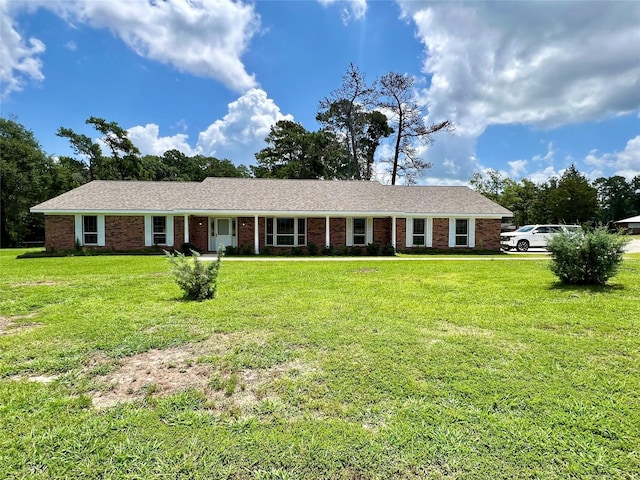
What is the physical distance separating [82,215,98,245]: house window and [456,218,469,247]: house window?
21.7m

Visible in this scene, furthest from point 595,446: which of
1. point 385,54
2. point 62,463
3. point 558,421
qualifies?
point 385,54

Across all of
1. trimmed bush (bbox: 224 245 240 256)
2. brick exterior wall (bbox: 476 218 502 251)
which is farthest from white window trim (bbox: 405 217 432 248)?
trimmed bush (bbox: 224 245 240 256)

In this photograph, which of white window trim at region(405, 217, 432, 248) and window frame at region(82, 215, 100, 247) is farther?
white window trim at region(405, 217, 432, 248)

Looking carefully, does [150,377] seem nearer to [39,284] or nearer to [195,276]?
[195,276]

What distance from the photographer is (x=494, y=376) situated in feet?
11.5

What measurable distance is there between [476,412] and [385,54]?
56.3ft

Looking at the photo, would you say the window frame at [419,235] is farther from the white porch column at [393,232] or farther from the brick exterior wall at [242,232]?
the white porch column at [393,232]

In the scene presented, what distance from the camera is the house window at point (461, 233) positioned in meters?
21.0

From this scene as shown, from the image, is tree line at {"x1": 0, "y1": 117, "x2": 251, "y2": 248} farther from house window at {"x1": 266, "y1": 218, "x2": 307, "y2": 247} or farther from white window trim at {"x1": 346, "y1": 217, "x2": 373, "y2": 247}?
white window trim at {"x1": 346, "y1": 217, "x2": 373, "y2": 247}

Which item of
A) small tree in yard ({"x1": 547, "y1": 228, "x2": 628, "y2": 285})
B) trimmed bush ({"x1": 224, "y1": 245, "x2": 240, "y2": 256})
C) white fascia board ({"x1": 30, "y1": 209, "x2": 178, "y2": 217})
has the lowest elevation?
trimmed bush ({"x1": 224, "y1": 245, "x2": 240, "y2": 256})

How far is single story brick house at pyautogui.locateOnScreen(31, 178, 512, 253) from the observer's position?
1906 cm

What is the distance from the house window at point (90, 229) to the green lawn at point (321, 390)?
14377mm

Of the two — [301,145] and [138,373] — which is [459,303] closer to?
[138,373]

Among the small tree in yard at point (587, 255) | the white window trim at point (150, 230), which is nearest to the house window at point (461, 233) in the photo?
the small tree in yard at point (587, 255)
